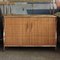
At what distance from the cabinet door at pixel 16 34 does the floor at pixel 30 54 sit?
195 mm

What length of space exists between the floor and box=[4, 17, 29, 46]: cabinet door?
195 mm

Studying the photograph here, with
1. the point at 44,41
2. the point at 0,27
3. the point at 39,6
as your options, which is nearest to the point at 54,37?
the point at 44,41

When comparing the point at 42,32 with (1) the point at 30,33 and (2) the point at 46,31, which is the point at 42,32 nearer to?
(2) the point at 46,31

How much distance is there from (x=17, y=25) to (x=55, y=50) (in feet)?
3.54

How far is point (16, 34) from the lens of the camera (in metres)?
5.52

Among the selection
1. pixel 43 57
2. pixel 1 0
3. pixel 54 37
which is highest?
pixel 1 0

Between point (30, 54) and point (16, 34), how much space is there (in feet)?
1.93

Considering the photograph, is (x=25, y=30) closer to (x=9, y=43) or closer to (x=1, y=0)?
(x=9, y=43)

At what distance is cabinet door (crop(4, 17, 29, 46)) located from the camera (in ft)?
18.1

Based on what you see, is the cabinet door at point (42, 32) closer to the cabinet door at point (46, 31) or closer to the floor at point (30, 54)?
the cabinet door at point (46, 31)

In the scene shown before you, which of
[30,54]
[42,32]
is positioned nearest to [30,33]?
[42,32]

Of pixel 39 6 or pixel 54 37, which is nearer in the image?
pixel 54 37

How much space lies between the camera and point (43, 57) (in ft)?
16.7

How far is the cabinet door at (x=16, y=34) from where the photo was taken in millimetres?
5508
